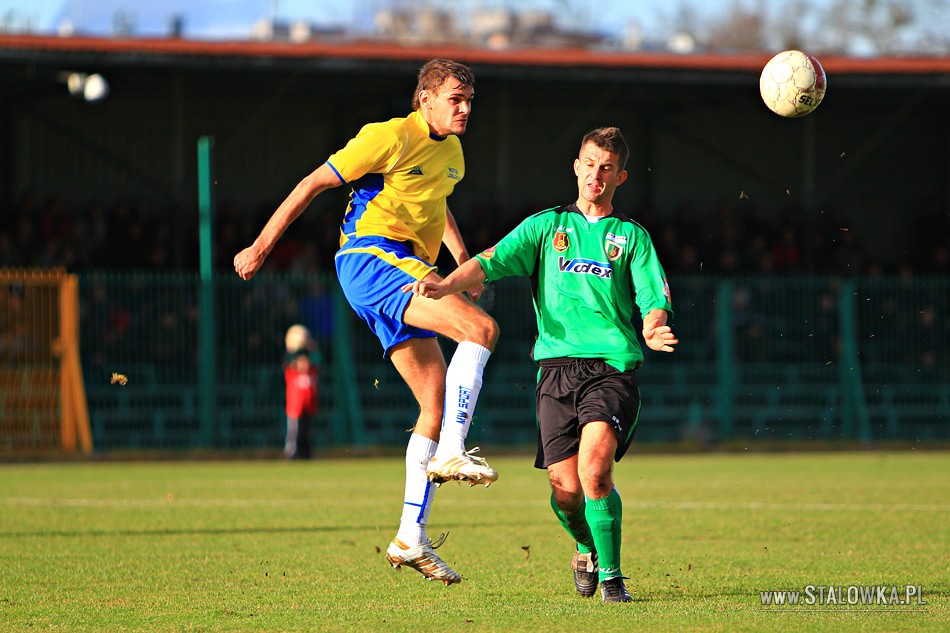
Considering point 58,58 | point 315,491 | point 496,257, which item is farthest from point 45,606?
point 58,58

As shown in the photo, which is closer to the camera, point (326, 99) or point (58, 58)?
point (58, 58)

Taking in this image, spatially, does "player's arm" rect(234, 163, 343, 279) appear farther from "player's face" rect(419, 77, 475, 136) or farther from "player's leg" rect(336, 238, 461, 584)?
"player's face" rect(419, 77, 475, 136)

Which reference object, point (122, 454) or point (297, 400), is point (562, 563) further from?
point (122, 454)

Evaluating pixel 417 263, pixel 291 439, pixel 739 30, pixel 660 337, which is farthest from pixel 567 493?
pixel 739 30

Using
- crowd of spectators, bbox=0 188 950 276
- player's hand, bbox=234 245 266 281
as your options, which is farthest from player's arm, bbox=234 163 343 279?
crowd of spectators, bbox=0 188 950 276

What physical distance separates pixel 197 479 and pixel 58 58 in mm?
8578

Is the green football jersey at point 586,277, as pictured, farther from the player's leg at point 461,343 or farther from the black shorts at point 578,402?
the player's leg at point 461,343

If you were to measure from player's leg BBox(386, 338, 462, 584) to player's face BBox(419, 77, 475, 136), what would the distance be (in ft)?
3.55

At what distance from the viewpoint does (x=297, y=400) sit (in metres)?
18.5

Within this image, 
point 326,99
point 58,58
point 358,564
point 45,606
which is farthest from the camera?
point 326,99

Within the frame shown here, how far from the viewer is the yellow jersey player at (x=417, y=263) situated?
6.83m

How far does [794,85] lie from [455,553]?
11.2 ft

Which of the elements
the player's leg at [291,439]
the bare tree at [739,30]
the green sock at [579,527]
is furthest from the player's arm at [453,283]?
the bare tree at [739,30]

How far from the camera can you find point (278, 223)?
260 inches
